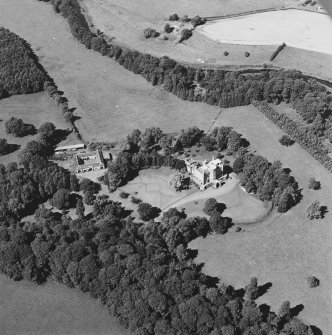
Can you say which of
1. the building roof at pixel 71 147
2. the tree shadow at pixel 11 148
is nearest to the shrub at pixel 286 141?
the building roof at pixel 71 147

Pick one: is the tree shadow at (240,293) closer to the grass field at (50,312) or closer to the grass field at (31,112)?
the grass field at (50,312)

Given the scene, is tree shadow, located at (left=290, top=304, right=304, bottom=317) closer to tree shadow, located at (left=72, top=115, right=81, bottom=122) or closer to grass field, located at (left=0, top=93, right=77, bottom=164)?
grass field, located at (left=0, top=93, right=77, bottom=164)

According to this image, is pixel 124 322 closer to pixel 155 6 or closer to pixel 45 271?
pixel 45 271

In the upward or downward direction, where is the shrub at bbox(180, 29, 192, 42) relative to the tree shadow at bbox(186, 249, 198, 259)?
upward

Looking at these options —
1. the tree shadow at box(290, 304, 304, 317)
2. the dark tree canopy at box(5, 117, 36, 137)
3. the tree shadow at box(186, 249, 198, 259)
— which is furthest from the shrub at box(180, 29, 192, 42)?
the tree shadow at box(290, 304, 304, 317)

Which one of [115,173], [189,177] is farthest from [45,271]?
[189,177]

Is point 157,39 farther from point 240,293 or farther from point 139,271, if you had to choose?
Result: point 240,293
